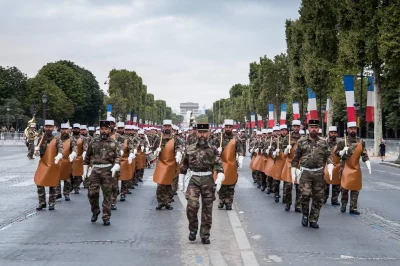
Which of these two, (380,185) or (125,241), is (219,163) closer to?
(125,241)

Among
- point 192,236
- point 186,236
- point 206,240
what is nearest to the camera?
point 206,240

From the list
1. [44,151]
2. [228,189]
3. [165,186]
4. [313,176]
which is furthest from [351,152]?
[44,151]

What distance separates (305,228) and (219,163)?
235 cm

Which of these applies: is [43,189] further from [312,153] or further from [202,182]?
[312,153]

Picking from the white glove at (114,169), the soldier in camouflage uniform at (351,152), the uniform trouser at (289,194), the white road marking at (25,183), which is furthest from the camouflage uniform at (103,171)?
the white road marking at (25,183)

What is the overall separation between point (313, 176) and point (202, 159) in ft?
8.45

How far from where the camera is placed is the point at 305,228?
10344 millimetres

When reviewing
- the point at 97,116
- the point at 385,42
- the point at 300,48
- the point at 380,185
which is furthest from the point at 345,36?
the point at 97,116

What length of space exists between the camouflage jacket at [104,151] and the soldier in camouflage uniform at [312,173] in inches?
136

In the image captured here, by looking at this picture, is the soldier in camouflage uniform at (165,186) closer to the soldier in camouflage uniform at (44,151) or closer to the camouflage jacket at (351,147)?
the soldier in camouflage uniform at (44,151)

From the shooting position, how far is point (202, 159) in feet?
29.6

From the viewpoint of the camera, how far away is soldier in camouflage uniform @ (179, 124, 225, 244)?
29.0 feet

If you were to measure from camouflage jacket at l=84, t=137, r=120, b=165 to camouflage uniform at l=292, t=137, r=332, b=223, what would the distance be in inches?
140

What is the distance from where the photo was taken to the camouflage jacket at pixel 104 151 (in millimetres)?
10562
